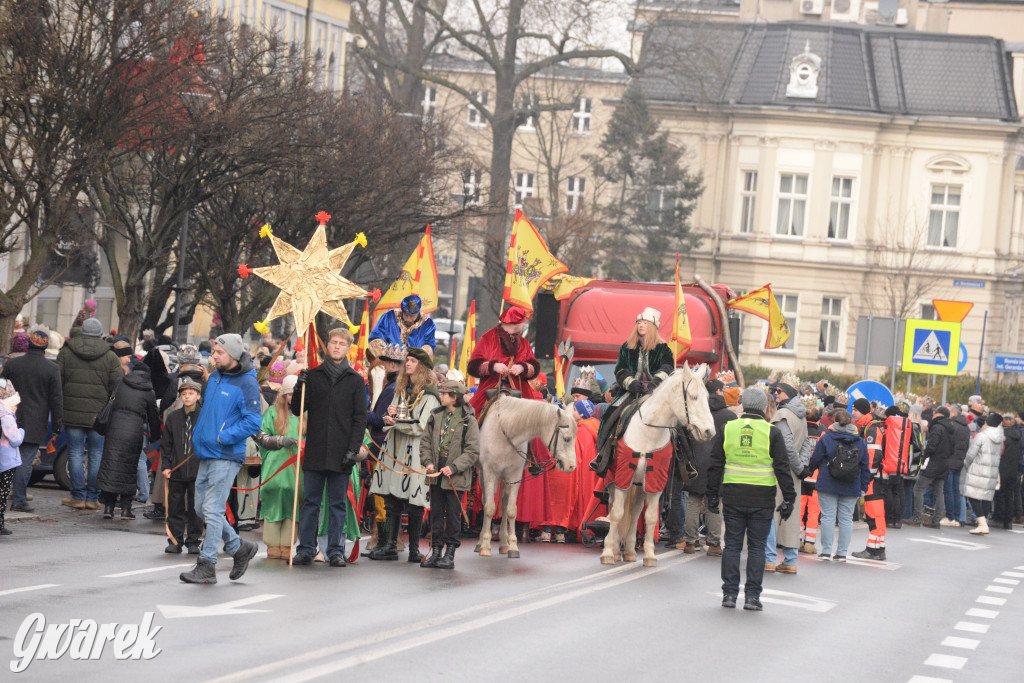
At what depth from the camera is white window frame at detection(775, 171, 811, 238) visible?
5841 cm

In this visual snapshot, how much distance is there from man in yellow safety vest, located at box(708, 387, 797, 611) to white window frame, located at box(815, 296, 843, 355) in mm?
45220

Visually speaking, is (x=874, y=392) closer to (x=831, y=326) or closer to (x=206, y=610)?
(x=206, y=610)

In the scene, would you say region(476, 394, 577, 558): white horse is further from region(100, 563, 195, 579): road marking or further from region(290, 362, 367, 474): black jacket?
region(100, 563, 195, 579): road marking

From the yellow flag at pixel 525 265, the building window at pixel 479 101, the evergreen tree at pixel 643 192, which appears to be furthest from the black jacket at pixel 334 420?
the evergreen tree at pixel 643 192

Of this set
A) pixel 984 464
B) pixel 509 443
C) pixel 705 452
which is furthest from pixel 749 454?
pixel 984 464

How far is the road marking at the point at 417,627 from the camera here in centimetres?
906

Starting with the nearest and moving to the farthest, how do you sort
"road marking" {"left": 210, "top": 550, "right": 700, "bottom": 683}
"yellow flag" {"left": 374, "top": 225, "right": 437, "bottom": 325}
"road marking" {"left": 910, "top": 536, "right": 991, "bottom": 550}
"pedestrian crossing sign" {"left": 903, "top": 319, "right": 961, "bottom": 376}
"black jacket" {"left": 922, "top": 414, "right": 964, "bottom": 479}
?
"road marking" {"left": 210, "top": 550, "right": 700, "bottom": 683} < "yellow flag" {"left": 374, "top": 225, "right": 437, "bottom": 325} < "road marking" {"left": 910, "top": 536, "right": 991, "bottom": 550} < "black jacket" {"left": 922, "top": 414, "right": 964, "bottom": 479} < "pedestrian crossing sign" {"left": 903, "top": 319, "right": 961, "bottom": 376}

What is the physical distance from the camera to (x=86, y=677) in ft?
28.6

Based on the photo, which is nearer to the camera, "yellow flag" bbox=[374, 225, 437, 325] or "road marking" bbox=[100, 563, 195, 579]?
"road marking" bbox=[100, 563, 195, 579]

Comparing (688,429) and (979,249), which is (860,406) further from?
(979,249)

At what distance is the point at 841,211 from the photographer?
58.4 m

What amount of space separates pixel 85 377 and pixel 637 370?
5948 millimetres

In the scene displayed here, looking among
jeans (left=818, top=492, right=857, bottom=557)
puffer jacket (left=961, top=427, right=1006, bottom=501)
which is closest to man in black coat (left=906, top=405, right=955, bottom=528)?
puffer jacket (left=961, top=427, right=1006, bottom=501)

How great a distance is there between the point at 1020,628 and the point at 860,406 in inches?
239
